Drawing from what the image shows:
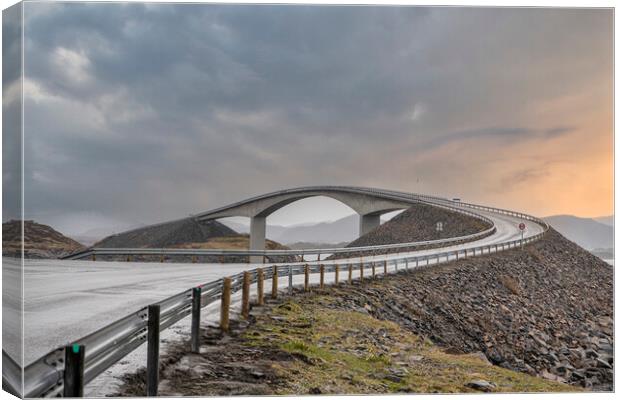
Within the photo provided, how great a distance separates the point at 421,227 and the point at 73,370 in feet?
157

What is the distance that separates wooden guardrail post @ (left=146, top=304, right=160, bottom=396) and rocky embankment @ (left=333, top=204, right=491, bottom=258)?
4327 centimetres

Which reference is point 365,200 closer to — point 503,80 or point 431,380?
point 503,80

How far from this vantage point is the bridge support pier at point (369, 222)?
59188 mm

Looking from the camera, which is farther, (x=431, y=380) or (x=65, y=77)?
(x=65, y=77)

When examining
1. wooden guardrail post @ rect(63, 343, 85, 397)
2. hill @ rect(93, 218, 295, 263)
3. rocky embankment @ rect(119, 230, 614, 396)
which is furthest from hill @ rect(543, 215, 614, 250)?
hill @ rect(93, 218, 295, 263)

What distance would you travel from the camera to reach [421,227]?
51.0m

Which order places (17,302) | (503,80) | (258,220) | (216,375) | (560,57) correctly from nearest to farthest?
1. (216,375)
2. (17,302)
3. (560,57)
4. (503,80)
5. (258,220)

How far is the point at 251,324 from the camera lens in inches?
465

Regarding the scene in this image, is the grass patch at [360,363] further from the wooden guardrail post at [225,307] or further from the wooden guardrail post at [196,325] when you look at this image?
the wooden guardrail post at [196,325]

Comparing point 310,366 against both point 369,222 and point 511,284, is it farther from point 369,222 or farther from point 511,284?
point 369,222

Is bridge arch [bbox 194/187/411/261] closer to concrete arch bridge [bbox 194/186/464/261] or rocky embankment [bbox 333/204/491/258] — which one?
concrete arch bridge [bbox 194/186/464/261]

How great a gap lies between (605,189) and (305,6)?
7643mm

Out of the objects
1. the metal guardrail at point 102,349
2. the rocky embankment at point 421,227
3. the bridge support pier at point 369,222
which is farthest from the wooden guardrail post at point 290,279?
the bridge support pier at point 369,222

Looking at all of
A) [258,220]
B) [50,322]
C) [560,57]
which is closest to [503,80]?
[560,57]
